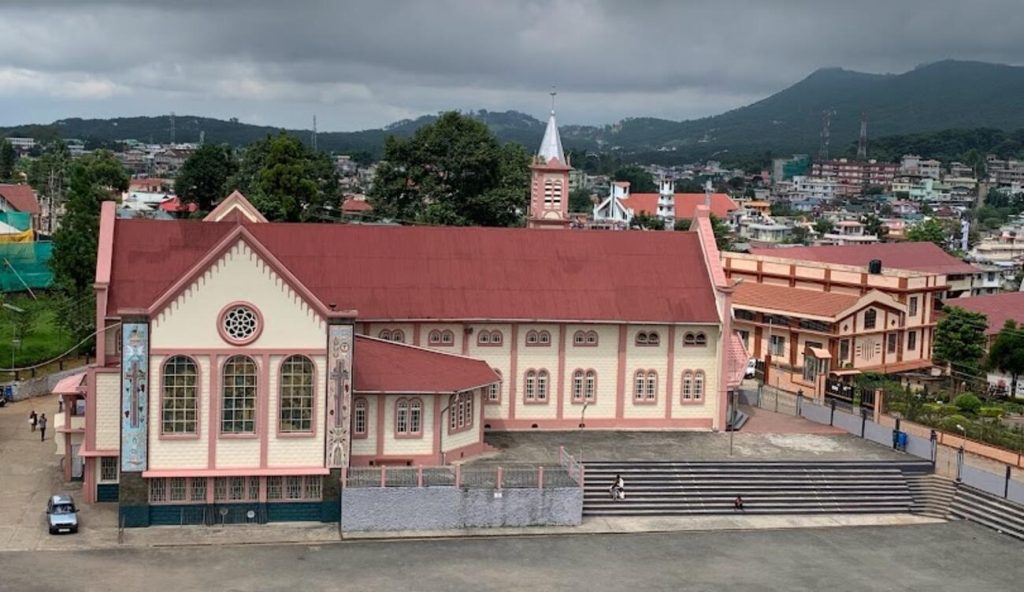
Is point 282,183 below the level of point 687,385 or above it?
above

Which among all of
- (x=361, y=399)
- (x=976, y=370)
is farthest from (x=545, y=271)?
(x=976, y=370)

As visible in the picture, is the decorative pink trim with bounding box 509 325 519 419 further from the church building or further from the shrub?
the shrub

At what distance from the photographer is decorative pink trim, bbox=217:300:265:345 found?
35.6 m

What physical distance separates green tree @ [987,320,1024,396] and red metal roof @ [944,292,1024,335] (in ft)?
36.4

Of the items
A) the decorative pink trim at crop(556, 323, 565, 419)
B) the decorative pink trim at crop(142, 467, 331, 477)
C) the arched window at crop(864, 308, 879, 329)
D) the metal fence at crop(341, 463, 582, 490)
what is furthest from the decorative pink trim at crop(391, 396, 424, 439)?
the arched window at crop(864, 308, 879, 329)

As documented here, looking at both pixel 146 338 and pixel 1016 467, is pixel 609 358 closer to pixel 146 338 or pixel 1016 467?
pixel 1016 467

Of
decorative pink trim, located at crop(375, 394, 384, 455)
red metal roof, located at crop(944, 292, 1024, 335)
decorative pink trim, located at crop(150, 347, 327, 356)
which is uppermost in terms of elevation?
decorative pink trim, located at crop(150, 347, 327, 356)

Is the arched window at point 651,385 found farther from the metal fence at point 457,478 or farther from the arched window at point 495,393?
the metal fence at point 457,478

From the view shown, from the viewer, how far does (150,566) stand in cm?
3253

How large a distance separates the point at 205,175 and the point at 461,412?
243 ft

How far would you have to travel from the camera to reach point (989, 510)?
130 ft

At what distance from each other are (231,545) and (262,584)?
3.63 m

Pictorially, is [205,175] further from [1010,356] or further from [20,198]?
[1010,356]

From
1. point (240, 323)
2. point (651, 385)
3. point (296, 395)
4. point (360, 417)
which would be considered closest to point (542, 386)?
point (651, 385)
